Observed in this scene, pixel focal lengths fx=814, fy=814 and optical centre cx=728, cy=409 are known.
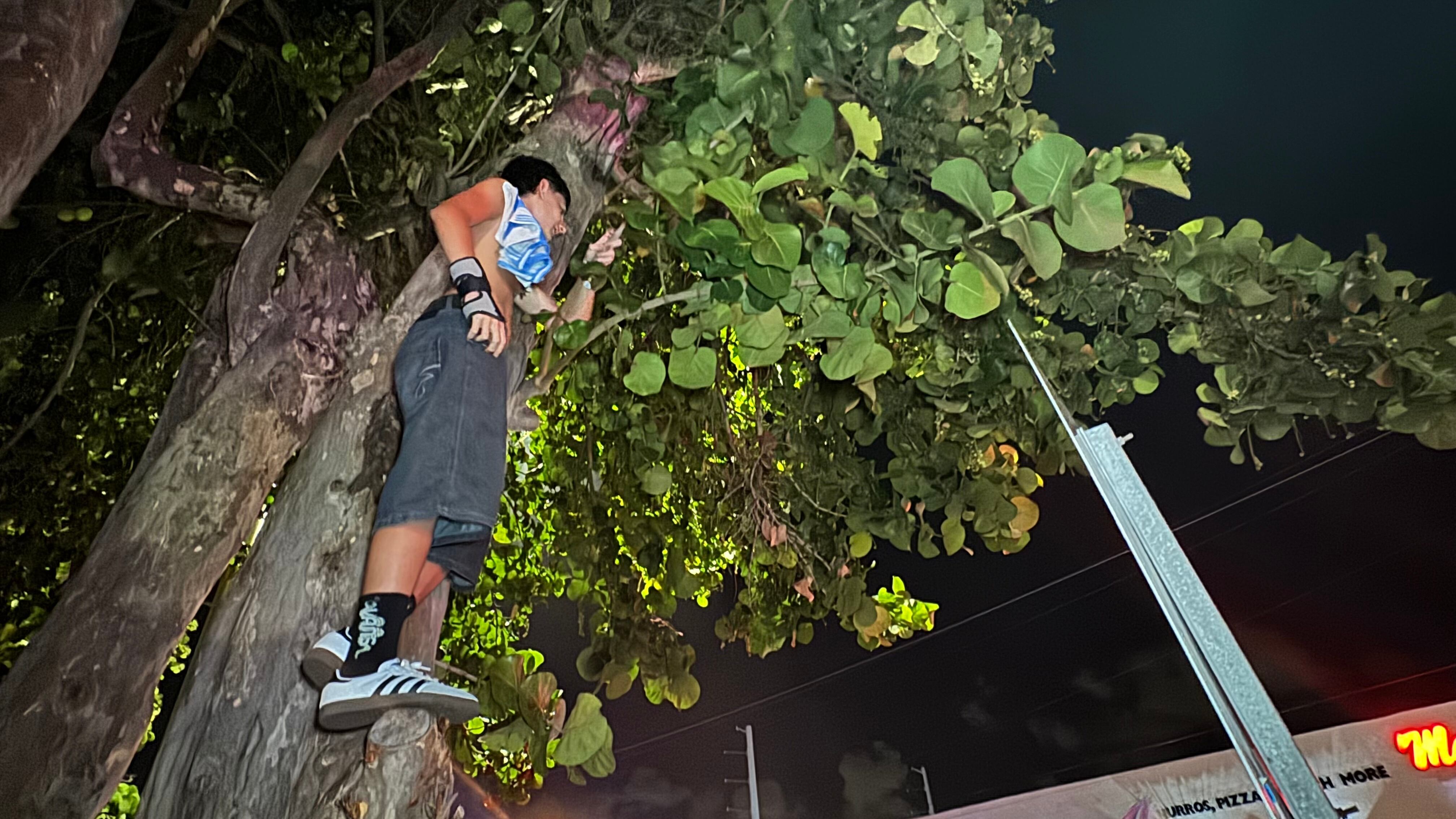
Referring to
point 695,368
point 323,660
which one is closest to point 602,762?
point 323,660

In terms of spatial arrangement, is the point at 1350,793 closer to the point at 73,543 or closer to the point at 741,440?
Result: the point at 741,440

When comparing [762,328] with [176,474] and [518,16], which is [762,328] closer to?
[518,16]

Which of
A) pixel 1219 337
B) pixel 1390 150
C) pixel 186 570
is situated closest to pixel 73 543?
pixel 186 570

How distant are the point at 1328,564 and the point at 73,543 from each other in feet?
27.7

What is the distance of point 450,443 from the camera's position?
4.65ft

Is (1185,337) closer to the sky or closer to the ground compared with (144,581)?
closer to the sky

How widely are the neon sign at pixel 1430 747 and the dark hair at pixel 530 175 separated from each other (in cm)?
766

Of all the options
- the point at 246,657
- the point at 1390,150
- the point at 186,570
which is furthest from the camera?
the point at 1390,150

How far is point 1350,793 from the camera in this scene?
6.36 meters

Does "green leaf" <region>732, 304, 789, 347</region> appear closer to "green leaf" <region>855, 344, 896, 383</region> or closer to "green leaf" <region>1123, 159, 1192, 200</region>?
"green leaf" <region>855, 344, 896, 383</region>

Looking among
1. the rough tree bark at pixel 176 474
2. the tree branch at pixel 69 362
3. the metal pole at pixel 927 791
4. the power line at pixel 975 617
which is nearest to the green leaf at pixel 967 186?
the rough tree bark at pixel 176 474

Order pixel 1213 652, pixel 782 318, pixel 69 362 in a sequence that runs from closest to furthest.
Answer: pixel 1213 652 → pixel 782 318 → pixel 69 362

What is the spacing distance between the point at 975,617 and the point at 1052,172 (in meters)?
8.24

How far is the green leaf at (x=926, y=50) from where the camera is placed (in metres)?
1.93
